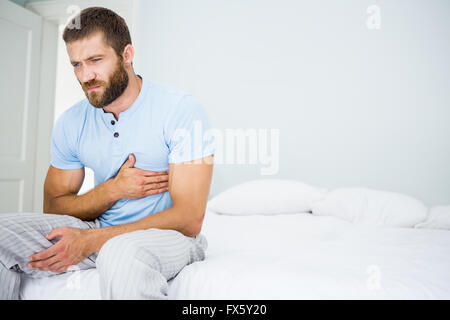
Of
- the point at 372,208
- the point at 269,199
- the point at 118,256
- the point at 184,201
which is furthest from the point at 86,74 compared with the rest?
the point at 372,208

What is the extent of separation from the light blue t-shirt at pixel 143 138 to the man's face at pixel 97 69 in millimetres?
62

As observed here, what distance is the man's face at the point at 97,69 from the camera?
1134 mm

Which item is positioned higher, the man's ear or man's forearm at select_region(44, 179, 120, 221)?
the man's ear

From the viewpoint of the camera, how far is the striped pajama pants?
760mm

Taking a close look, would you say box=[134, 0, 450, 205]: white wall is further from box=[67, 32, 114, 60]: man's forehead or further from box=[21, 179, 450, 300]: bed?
box=[67, 32, 114, 60]: man's forehead

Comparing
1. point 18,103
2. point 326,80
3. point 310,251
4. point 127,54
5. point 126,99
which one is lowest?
point 310,251

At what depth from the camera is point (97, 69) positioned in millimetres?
1150

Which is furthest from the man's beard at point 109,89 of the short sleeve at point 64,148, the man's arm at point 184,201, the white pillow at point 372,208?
the white pillow at point 372,208

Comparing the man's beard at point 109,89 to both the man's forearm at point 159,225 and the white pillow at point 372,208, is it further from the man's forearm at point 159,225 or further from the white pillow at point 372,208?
the white pillow at point 372,208

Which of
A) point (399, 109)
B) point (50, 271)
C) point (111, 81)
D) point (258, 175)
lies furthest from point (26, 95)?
point (399, 109)

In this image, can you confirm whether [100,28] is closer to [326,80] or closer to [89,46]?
[89,46]

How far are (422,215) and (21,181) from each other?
2.62m

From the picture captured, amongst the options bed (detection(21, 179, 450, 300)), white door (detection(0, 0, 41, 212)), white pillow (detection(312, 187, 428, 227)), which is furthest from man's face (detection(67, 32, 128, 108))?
white door (detection(0, 0, 41, 212))

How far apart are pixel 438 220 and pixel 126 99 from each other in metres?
1.45
